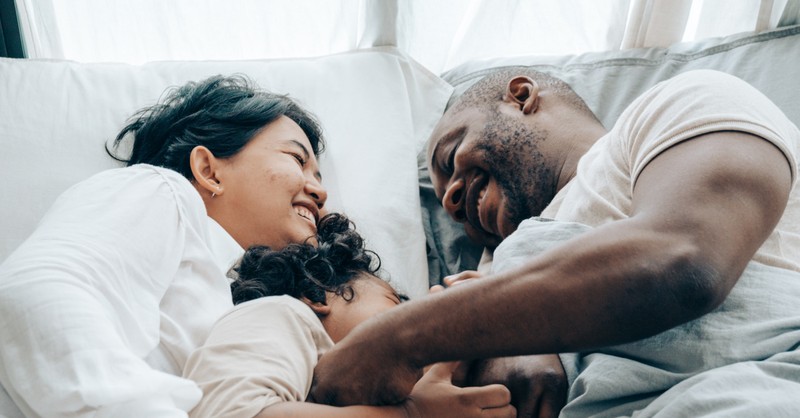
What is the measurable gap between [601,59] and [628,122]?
0.68m

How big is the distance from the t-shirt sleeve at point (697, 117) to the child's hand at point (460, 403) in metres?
0.35

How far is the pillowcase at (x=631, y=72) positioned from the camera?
5.11 feet

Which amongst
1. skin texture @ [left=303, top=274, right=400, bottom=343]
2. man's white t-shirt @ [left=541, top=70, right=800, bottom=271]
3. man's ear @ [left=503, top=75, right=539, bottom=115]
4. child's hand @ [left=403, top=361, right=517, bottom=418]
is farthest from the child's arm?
man's ear @ [left=503, top=75, right=539, bottom=115]

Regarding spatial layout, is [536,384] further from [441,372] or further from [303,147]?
[303,147]

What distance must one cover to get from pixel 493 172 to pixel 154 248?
72 cm

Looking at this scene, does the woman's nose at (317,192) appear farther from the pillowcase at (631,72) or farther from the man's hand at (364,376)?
the man's hand at (364,376)

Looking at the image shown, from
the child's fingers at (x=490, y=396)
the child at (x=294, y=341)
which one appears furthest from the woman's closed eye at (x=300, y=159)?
the child's fingers at (x=490, y=396)

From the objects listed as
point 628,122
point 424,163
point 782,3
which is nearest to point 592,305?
point 628,122

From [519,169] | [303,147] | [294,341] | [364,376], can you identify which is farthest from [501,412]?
[303,147]

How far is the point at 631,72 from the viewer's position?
176 cm

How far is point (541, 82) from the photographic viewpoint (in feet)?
5.51

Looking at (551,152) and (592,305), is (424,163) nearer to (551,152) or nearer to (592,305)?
(551,152)

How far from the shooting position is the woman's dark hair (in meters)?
1.52

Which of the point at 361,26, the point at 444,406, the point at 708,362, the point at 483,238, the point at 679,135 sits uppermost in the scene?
the point at 679,135
